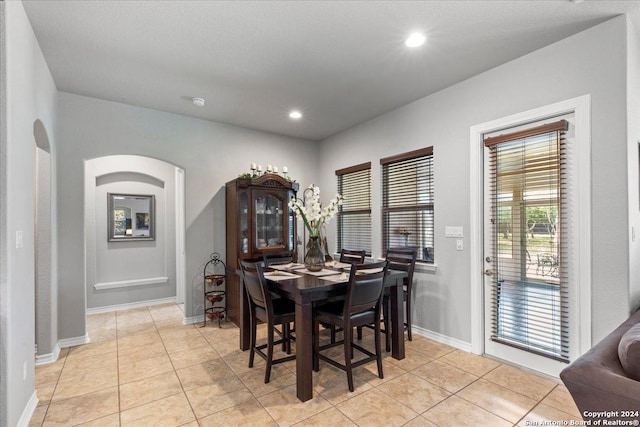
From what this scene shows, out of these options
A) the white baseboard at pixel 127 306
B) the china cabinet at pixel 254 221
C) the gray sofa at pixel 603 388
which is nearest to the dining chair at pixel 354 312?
the gray sofa at pixel 603 388

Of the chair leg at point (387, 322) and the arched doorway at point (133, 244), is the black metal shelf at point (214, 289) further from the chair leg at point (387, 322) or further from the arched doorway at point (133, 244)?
the chair leg at point (387, 322)

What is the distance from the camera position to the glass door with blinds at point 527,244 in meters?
2.57

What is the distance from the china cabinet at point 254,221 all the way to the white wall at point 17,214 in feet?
6.88

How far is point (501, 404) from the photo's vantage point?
7.45 feet

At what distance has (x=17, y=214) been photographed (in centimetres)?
202

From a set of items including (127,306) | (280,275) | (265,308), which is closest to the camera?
(265,308)

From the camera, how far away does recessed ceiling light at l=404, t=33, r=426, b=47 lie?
244 centimetres

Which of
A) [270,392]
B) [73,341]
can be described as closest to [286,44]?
[270,392]

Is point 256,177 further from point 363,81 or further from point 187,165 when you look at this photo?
point 363,81

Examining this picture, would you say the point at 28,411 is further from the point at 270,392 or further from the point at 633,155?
the point at 633,155

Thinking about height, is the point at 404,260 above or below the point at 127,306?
above

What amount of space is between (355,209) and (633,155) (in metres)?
3.07

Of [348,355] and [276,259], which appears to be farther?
[276,259]

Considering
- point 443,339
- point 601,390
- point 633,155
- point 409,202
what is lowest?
point 443,339
